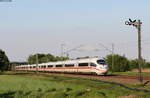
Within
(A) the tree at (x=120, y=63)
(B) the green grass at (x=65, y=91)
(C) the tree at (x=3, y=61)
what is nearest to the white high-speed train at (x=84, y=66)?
(B) the green grass at (x=65, y=91)

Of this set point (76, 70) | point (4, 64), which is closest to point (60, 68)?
point (76, 70)

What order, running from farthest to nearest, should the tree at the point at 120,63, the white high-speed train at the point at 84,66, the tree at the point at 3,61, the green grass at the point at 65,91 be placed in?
the tree at the point at 3,61
the tree at the point at 120,63
the white high-speed train at the point at 84,66
the green grass at the point at 65,91

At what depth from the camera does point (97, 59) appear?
53.8 metres

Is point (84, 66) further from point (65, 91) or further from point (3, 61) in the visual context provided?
point (3, 61)

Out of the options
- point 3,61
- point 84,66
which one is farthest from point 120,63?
point 84,66


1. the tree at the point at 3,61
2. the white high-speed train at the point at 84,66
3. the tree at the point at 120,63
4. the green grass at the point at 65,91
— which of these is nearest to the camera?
the green grass at the point at 65,91

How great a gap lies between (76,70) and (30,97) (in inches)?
1580

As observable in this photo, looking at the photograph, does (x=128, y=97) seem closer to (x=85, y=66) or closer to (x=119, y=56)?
(x=85, y=66)

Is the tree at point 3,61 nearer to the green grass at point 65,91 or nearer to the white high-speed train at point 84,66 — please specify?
the white high-speed train at point 84,66

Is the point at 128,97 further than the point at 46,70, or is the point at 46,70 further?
the point at 46,70

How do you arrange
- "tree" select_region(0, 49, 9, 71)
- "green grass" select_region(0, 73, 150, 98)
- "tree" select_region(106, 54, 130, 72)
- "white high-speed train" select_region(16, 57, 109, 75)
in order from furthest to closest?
"tree" select_region(0, 49, 9, 71), "tree" select_region(106, 54, 130, 72), "white high-speed train" select_region(16, 57, 109, 75), "green grass" select_region(0, 73, 150, 98)

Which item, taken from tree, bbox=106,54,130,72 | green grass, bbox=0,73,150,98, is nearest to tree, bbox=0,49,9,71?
tree, bbox=106,54,130,72

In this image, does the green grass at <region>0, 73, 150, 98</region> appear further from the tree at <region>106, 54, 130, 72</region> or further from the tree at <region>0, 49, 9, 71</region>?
the tree at <region>0, 49, 9, 71</region>

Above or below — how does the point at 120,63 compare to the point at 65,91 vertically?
above
